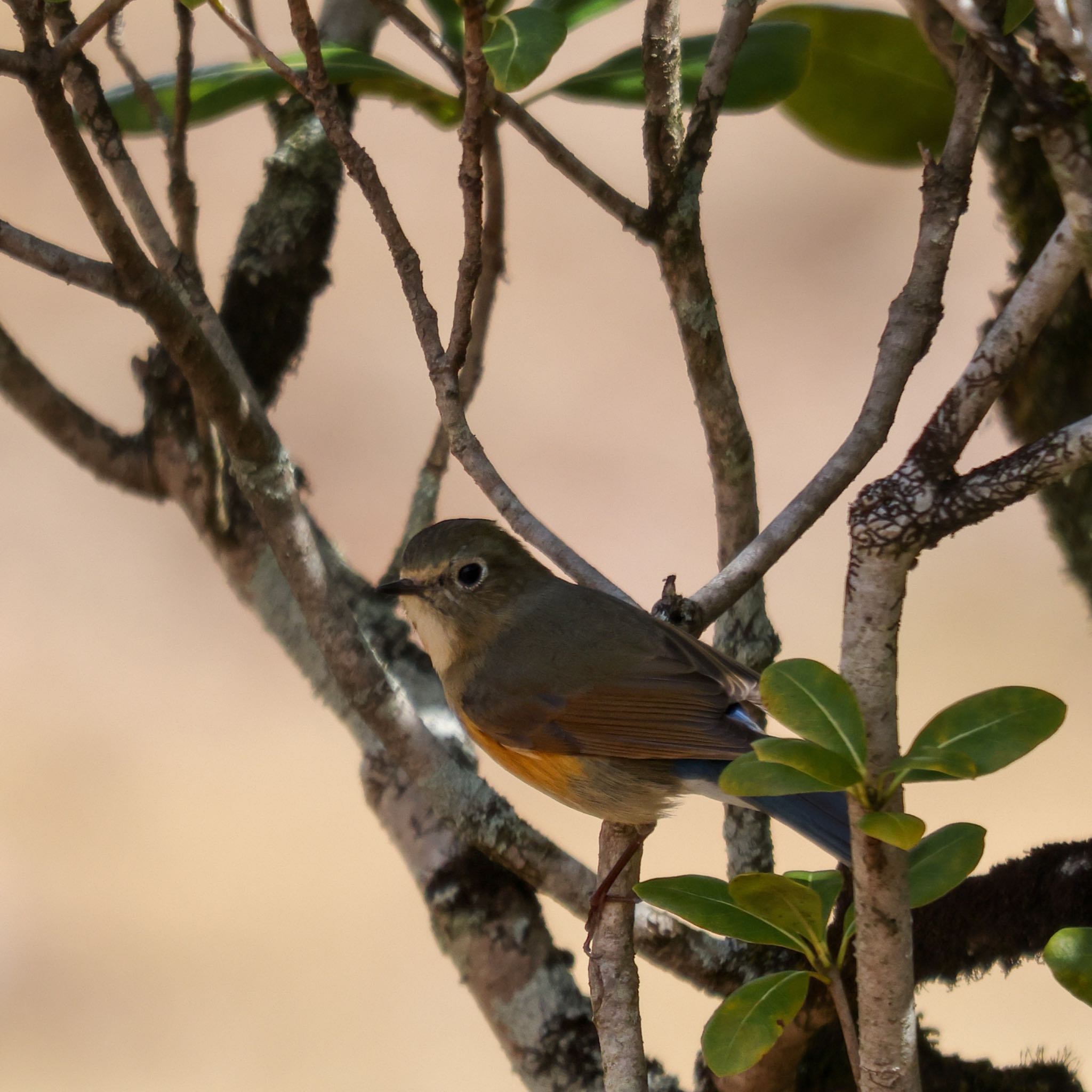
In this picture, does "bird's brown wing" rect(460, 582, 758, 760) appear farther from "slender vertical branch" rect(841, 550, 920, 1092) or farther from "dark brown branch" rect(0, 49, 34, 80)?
"dark brown branch" rect(0, 49, 34, 80)

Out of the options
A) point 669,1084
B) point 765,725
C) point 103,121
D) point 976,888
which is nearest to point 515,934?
point 669,1084

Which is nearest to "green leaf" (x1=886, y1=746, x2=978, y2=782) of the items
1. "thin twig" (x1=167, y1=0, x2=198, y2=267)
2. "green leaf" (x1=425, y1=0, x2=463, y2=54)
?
"thin twig" (x1=167, y1=0, x2=198, y2=267)

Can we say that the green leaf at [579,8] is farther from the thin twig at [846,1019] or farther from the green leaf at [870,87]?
the thin twig at [846,1019]

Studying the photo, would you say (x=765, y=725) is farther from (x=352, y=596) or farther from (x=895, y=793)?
(x=895, y=793)

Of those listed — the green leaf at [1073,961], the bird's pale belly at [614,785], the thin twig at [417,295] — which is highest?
the thin twig at [417,295]

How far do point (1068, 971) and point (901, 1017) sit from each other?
156 mm

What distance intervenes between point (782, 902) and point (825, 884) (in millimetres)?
130

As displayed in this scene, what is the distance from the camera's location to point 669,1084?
167 cm

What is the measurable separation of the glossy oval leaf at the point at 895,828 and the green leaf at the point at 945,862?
0.21m

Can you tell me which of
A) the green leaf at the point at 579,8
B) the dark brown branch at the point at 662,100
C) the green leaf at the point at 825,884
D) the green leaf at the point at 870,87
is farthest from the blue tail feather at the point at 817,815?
the green leaf at the point at 579,8

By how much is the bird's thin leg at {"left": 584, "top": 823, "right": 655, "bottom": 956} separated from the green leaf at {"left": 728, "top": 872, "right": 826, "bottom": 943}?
0.32 m

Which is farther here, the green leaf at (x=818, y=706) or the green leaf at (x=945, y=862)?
the green leaf at (x=945, y=862)

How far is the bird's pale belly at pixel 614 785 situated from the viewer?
1.72 meters

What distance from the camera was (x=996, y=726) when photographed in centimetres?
89
